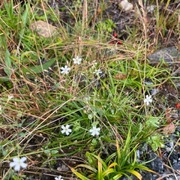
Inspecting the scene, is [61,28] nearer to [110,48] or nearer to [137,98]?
[110,48]

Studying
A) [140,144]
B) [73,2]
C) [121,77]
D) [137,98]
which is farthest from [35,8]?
Answer: [140,144]

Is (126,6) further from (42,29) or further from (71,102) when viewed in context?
(71,102)

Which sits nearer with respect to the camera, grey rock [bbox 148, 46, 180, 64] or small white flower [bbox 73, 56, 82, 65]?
small white flower [bbox 73, 56, 82, 65]

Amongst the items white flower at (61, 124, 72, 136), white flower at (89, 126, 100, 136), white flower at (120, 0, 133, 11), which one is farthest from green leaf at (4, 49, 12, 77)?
white flower at (120, 0, 133, 11)

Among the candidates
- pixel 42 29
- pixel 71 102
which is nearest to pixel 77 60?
pixel 71 102

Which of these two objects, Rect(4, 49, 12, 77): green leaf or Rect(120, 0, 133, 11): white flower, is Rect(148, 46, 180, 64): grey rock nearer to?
Rect(120, 0, 133, 11): white flower

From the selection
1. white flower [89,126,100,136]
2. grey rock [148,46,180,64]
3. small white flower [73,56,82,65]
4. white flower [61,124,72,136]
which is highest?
small white flower [73,56,82,65]

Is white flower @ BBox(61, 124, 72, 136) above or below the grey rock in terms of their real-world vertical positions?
below

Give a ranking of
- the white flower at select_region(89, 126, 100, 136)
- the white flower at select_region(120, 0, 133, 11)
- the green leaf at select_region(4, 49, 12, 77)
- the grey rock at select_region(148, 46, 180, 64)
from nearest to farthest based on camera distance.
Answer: the white flower at select_region(89, 126, 100, 136), the green leaf at select_region(4, 49, 12, 77), the grey rock at select_region(148, 46, 180, 64), the white flower at select_region(120, 0, 133, 11)
